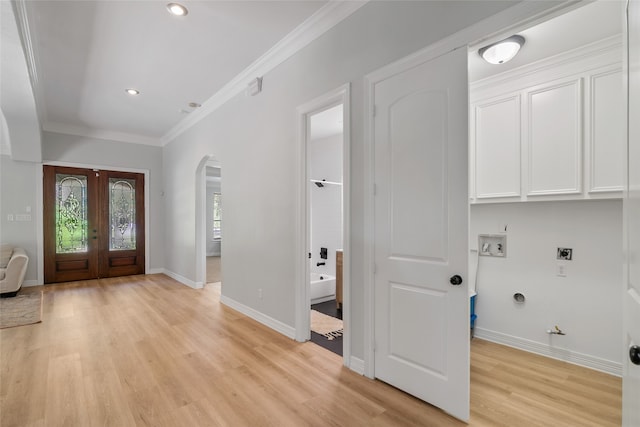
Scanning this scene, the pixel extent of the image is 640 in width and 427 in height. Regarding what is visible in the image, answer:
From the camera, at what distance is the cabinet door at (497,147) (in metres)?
2.92

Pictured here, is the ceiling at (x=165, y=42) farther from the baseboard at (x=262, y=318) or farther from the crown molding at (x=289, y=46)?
the baseboard at (x=262, y=318)

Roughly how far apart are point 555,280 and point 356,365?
197cm

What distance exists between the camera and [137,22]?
2773 mm

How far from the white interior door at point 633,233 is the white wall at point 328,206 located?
437 cm

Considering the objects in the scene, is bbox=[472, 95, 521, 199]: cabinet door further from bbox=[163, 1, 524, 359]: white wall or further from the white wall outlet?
bbox=[163, 1, 524, 359]: white wall

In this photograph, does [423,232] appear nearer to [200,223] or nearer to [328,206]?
[328,206]

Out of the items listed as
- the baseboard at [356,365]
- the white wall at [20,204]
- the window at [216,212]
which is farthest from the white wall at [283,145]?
the window at [216,212]

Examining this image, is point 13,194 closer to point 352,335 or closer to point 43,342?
point 43,342

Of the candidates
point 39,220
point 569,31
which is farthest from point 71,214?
point 569,31

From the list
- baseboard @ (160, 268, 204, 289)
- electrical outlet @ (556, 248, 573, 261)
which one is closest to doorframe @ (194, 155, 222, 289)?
baseboard @ (160, 268, 204, 289)

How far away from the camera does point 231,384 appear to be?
90.8 inches

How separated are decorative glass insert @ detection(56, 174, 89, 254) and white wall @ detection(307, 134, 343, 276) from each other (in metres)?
4.68

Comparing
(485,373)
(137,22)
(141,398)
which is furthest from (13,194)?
(485,373)

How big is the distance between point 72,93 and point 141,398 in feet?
14.5
